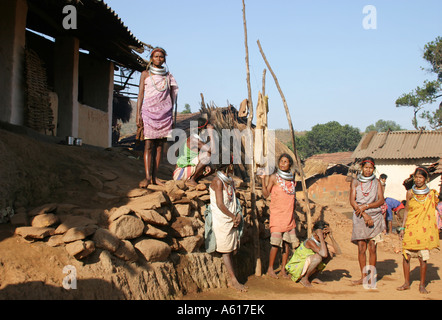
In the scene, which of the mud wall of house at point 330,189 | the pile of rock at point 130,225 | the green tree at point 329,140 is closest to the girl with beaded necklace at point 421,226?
the pile of rock at point 130,225

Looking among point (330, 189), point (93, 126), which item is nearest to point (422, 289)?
point (93, 126)

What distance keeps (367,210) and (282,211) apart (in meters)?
1.11

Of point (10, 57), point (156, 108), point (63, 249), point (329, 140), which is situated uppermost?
point (329, 140)

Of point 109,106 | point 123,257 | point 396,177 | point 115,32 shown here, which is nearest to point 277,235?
point 123,257

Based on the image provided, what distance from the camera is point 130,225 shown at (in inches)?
174

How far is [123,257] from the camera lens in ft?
13.6

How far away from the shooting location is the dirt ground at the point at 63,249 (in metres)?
3.57

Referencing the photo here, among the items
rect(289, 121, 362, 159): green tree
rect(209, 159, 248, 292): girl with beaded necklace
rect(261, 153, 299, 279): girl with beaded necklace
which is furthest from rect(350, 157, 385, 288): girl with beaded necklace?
rect(289, 121, 362, 159): green tree

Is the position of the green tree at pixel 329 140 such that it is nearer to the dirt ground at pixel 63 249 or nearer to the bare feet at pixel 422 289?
the dirt ground at pixel 63 249

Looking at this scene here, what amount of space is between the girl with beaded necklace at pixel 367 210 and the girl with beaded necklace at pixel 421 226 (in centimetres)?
36

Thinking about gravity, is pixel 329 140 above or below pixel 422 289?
above

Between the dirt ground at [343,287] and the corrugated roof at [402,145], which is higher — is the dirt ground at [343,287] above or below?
below

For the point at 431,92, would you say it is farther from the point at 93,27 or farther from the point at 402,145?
the point at 93,27

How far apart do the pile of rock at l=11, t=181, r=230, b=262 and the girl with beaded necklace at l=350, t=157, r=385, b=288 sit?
2088mm
